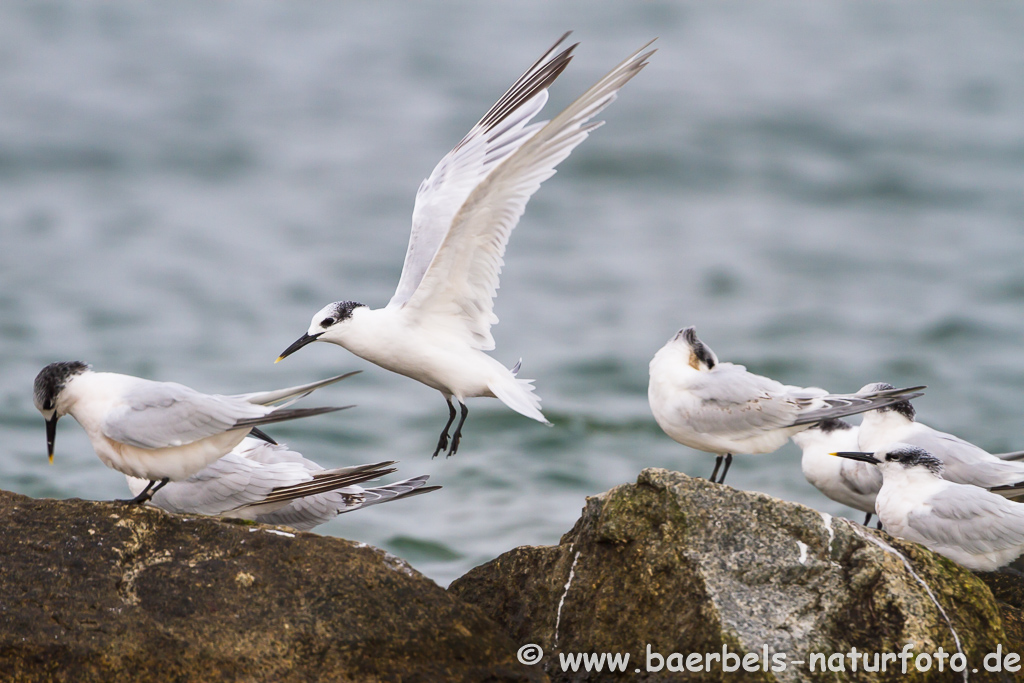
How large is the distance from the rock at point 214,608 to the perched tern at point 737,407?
2.21 metres

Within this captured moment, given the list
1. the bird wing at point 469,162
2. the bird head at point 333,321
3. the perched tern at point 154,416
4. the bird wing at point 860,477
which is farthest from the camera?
the bird wing at point 469,162

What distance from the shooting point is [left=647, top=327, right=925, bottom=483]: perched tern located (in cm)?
707

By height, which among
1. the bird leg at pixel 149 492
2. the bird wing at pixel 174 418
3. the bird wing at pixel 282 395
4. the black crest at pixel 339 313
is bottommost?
the bird leg at pixel 149 492

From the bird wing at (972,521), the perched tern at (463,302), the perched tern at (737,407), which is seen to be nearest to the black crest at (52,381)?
the perched tern at (463,302)

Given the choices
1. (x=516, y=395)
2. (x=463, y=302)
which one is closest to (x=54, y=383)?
(x=463, y=302)

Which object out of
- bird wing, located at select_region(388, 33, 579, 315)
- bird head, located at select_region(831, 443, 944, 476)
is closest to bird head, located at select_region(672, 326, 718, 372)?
bird head, located at select_region(831, 443, 944, 476)

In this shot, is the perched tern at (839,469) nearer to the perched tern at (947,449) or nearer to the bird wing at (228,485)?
the perched tern at (947,449)

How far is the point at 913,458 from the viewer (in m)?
6.77

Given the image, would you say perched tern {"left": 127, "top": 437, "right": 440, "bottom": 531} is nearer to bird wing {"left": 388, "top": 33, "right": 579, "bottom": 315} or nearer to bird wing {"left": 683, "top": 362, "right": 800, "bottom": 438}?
bird wing {"left": 388, "top": 33, "right": 579, "bottom": 315}

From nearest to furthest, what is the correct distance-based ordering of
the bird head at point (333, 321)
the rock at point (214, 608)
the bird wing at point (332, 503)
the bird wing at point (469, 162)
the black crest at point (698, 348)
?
the rock at point (214, 608) → the bird wing at point (332, 503) → the black crest at point (698, 348) → the bird head at point (333, 321) → the bird wing at point (469, 162)

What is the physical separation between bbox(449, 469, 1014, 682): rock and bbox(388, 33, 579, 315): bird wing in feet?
10.3

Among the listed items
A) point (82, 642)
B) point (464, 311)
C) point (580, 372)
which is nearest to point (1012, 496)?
point (464, 311)

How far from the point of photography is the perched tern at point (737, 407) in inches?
278

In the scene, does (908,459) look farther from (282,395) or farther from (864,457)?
(282,395)
